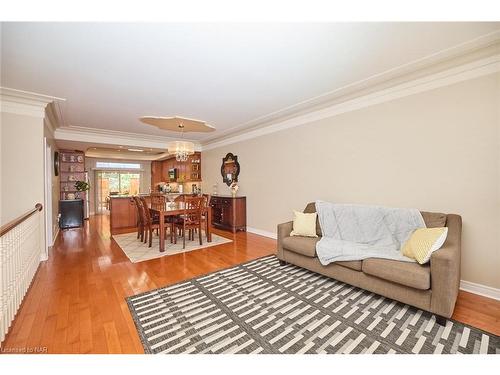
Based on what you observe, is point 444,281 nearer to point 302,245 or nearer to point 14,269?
point 302,245

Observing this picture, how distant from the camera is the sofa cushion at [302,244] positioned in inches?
110

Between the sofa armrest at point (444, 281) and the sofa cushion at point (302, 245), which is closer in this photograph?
the sofa armrest at point (444, 281)

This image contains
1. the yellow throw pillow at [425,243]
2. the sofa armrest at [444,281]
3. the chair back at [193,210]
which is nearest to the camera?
the sofa armrest at [444,281]

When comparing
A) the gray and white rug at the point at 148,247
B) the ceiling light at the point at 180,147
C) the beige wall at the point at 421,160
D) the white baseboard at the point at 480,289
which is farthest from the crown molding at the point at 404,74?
the gray and white rug at the point at 148,247

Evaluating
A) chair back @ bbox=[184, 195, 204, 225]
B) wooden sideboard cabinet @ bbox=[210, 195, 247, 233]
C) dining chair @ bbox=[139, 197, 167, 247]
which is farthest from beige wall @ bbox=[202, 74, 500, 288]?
dining chair @ bbox=[139, 197, 167, 247]

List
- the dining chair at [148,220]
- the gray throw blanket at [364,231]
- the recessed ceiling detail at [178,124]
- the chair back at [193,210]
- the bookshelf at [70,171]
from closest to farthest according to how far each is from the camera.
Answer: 1. the gray throw blanket at [364,231]
2. the dining chair at [148,220]
3. the chair back at [193,210]
4. the recessed ceiling detail at [178,124]
5. the bookshelf at [70,171]

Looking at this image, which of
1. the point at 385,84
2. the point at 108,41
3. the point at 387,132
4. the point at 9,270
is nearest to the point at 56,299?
the point at 9,270

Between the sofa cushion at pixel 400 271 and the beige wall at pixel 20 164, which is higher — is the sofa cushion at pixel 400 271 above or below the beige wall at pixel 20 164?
below

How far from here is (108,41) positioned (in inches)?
77.3

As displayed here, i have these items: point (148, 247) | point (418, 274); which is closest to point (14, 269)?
point (148, 247)

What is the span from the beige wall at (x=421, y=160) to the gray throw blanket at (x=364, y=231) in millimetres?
318

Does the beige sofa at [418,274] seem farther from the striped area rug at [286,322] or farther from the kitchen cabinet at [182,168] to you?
the kitchen cabinet at [182,168]

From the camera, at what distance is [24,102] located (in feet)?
10.6

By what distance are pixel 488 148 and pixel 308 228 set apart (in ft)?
6.93
